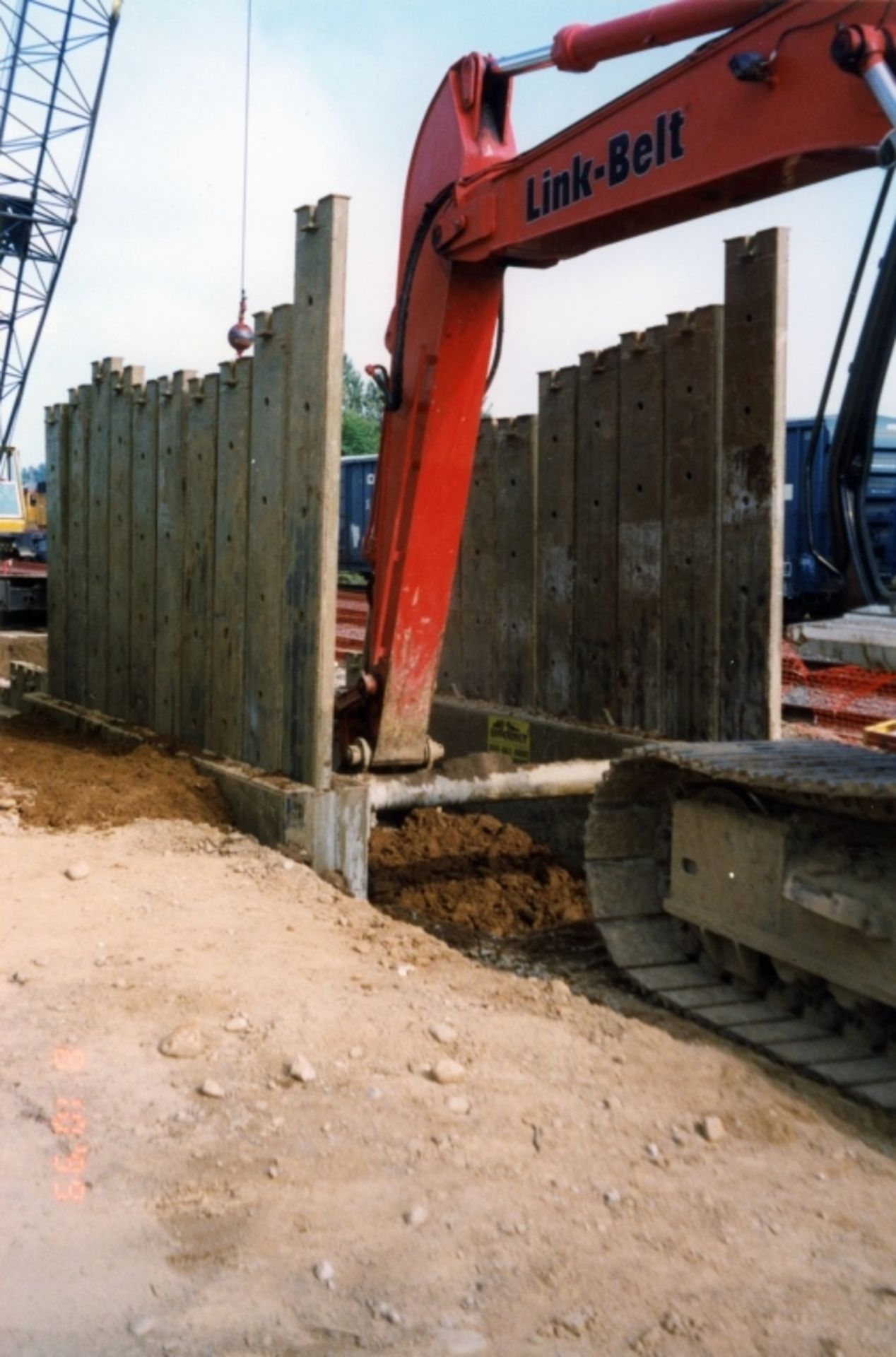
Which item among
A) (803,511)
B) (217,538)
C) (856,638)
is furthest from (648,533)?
(803,511)

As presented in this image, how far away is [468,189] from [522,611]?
8.81 ft

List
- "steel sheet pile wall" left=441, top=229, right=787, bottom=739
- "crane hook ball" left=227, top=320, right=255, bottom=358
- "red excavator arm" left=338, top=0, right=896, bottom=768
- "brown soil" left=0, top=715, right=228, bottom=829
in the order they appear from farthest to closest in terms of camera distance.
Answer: "crane hook ball" left=227, top=320, right=255, bottom=358, "steel sheet pile wall" left=441, top=229, right=787, bottom=739, "brown soil" left=0, top=715, right=228, bottom=829, "red excavator arm" left=338, top=0, right=896, bottom=768

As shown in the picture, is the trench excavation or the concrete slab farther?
the trench excavation

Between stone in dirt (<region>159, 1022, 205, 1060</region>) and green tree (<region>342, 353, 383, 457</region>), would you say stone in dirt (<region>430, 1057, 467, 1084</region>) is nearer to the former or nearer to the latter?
stone in dirt (<region>159, 1022, 205, 1060</region>)

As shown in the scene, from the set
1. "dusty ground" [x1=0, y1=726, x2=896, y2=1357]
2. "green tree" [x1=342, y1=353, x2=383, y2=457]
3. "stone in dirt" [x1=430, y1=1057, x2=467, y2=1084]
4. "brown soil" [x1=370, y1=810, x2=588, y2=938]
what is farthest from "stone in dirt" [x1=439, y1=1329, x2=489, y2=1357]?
"green tree" [x1=342, y1=353, x2=383, y2=457]

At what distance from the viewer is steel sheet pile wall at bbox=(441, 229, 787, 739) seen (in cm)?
613

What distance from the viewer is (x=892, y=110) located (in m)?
3.53

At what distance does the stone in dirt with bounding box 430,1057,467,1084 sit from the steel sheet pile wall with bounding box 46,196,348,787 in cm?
219

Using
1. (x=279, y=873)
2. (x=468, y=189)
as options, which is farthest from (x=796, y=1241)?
(x=468, y=189)

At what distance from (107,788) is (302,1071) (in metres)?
2.88

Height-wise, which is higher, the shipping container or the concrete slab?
the shipping container

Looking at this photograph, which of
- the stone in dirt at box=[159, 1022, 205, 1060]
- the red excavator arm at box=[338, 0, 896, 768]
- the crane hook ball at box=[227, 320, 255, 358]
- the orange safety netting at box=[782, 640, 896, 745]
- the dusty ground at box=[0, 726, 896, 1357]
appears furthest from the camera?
the orange safety netting at box=[782, 640, 896, 745]
